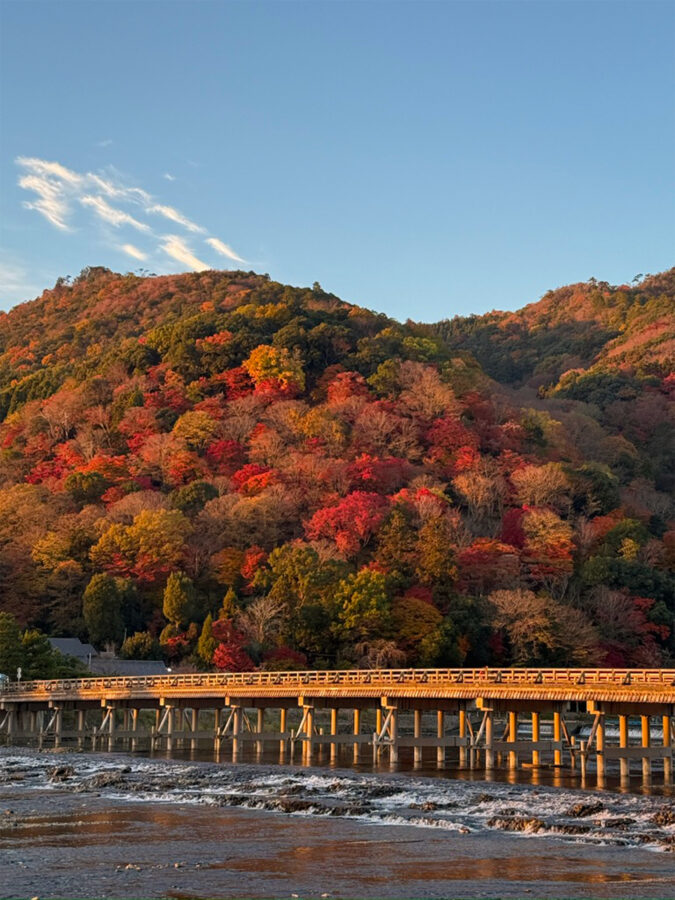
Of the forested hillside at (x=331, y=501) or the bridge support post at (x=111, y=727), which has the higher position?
the forested hillside at (x=331, y=501)

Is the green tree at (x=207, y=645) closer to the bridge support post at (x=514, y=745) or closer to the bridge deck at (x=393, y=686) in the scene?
the bridge deck at (x=393, y=686)

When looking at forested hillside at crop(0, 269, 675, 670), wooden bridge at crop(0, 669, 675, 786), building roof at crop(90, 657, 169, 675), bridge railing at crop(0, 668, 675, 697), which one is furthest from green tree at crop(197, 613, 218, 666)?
bridge railing at crop(0, 668, 675, 697)

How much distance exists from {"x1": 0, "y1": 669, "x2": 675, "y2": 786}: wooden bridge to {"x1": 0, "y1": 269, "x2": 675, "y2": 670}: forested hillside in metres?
6.93

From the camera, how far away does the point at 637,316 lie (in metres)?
164

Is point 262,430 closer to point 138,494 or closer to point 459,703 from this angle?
point 138,494

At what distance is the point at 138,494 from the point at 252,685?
131ft

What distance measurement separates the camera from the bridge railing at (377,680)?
36344 millimetres

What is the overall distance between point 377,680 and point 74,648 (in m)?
34.1

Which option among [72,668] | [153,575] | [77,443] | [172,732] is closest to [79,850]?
[172,732]

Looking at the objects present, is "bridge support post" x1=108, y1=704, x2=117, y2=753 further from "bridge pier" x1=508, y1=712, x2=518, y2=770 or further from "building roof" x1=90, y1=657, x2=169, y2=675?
"bridge pier" x1=508, y1=712, x2=518, y2=770

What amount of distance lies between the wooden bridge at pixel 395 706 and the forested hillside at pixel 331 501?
6925 mm

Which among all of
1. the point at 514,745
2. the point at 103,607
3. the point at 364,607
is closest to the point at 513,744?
the point at 514,745

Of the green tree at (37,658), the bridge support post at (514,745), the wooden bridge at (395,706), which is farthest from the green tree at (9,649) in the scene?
the bridge support post at (514,745)

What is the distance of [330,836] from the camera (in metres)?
25.0
